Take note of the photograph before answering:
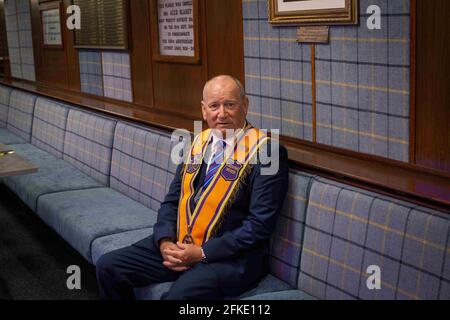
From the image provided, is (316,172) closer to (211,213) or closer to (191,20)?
(211,213)

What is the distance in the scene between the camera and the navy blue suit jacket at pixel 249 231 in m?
2.60

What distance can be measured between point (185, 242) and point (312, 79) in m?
1.01

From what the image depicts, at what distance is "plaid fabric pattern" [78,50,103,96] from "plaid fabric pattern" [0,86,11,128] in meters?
1.47

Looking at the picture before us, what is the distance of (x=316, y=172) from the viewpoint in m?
2.66

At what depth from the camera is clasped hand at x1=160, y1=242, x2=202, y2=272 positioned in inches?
104

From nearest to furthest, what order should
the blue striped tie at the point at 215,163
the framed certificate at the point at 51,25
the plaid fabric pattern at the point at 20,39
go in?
the blue striped tie at the point at 215,163
the framed certificate at the point at 51,25
the plaid fabric pattern at the point at 20,39

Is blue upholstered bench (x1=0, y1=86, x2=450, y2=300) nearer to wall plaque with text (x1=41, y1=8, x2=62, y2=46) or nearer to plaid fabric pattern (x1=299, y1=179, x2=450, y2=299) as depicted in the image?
plaid fabric pattern (x1=299, y1=179, x2=450, y2=299)

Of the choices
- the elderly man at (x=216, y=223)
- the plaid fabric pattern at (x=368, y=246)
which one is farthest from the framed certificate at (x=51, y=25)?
the plaid fabric pattern at (x=368, y=246)

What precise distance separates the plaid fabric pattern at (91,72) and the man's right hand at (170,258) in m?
2.96

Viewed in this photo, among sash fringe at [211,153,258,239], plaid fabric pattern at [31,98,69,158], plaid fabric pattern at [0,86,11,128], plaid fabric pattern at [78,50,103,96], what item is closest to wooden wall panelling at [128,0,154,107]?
plaid fabric pattern at [78,50,103,96]

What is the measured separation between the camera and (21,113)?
642 centimetres

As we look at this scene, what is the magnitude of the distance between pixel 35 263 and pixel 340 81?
245cm

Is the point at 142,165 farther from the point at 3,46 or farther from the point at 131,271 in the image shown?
the point at 3,46

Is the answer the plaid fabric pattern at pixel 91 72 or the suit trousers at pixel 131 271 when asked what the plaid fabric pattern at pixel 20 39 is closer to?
the plaid fabric pattern at pixel 91 72
